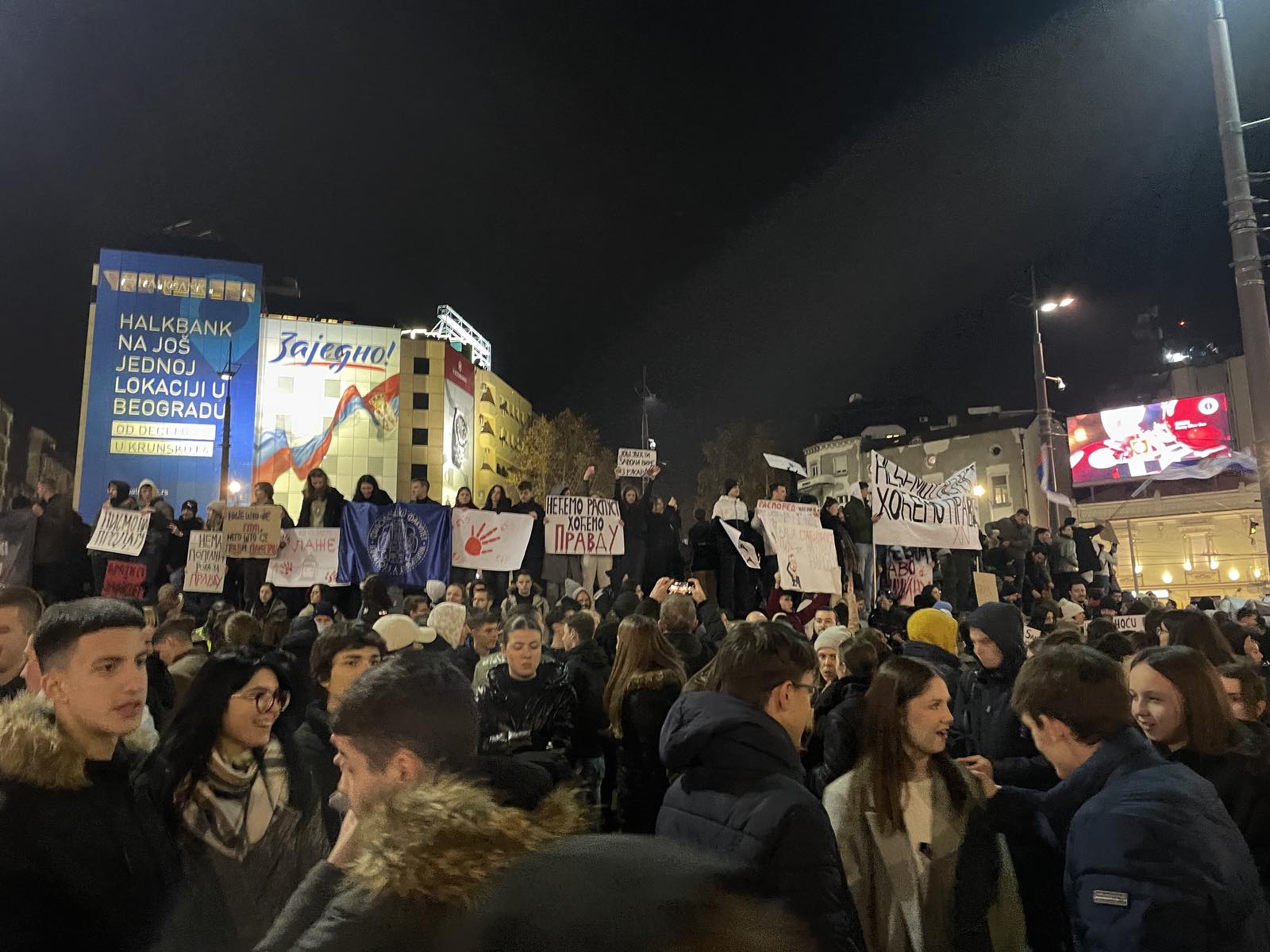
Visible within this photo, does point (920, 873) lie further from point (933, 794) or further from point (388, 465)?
point (388, 465)

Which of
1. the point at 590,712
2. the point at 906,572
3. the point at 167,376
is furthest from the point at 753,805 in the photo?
the point at 167,376

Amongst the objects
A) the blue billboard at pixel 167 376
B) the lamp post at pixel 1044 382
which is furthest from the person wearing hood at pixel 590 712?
the blue billboard at pixel 167 376

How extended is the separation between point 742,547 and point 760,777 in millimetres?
9429

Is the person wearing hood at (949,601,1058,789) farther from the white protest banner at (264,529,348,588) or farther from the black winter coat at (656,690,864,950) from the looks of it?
the white protest banner at (264,529,348,588)

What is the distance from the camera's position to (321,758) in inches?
130

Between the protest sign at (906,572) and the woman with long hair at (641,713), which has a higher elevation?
the protest sign at (906,572)

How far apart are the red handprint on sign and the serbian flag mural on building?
47583 mm

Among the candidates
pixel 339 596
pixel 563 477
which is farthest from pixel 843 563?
pixel 563 477

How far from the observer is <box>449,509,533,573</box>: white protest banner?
1235 centimetres

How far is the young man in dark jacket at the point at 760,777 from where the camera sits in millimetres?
2570

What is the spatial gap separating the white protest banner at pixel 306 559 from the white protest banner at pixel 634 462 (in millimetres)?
4470

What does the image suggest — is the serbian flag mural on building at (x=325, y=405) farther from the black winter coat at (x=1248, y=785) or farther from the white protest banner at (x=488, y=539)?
the black winter coat at (x=1248, y=785)

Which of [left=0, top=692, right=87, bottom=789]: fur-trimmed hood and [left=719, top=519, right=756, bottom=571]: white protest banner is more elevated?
[left=719, top=519, right=756, bottom=571]: white protest banner

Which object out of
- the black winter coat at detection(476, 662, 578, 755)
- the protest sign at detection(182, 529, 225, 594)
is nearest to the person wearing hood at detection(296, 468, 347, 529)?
the protest sign at detection(182, 529, 225, 594)
